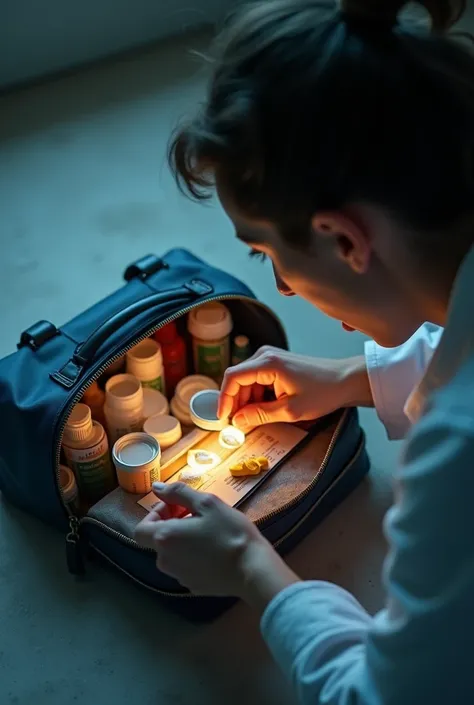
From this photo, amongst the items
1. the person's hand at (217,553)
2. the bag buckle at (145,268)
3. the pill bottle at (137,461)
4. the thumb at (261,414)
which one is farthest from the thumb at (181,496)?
the bag buckle at (145,268)

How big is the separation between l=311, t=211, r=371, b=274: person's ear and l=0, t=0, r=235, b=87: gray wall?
52.7 inches

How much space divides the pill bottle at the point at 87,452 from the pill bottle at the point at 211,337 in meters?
0.18

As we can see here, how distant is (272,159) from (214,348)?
20.5 inches

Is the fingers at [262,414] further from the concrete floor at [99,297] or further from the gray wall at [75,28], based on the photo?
the gray wall at [75,28]

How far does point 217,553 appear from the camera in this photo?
804 millimetres

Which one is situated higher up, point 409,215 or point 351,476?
point 409,215

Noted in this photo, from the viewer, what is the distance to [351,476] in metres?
1.09

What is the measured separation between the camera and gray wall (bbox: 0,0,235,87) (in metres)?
1.77

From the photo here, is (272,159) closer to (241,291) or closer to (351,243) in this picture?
(351,243)

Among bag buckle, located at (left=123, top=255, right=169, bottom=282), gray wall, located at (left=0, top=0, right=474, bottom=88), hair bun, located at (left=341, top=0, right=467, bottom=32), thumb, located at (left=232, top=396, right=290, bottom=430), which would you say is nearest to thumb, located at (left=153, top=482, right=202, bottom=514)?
thumb, located at (left=232, top=396, right=290, bottom=430)

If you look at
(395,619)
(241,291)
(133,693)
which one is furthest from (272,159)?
(133,693)

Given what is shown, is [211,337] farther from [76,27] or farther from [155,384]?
[76,27]

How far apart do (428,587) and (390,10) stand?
16.1 inches

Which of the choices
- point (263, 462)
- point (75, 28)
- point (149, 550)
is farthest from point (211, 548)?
point (75, 28)
